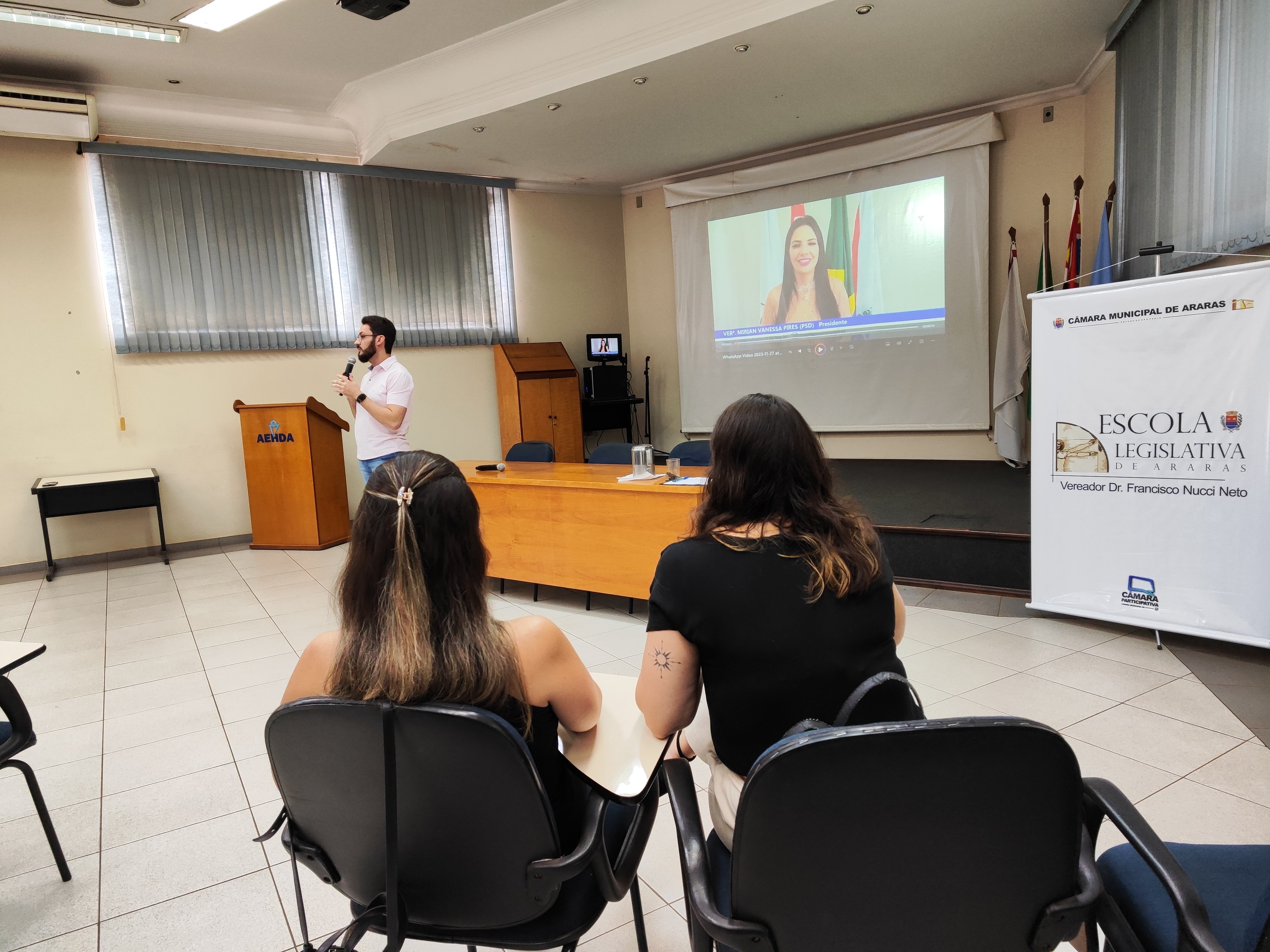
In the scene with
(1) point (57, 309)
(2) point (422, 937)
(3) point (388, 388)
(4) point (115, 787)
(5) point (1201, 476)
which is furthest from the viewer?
(1) point (57, 309)

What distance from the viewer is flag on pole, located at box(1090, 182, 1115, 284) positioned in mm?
4609

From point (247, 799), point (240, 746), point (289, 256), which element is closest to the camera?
point (247, 799)

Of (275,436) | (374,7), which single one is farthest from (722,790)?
(275,436)

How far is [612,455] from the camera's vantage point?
492 cm

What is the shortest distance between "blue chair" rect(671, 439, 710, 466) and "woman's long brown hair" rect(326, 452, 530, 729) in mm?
3253

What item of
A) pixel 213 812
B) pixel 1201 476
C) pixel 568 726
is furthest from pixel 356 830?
pixel 1201 476

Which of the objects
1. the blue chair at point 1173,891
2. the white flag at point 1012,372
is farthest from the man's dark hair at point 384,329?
the white flag at point 1012,372

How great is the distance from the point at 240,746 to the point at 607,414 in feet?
18.4

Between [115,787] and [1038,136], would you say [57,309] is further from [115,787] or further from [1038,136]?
[1038,136]

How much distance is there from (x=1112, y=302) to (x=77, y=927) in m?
4.05

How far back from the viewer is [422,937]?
3.92 ft

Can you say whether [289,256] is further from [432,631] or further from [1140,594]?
[1140,594]

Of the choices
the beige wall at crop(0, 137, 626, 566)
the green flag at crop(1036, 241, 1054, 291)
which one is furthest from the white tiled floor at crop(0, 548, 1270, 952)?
the green flag at crop(1036, 241, 1054, 291)

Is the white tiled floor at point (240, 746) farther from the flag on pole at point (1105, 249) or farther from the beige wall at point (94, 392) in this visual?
the flag on pole at point (1105, 249)
